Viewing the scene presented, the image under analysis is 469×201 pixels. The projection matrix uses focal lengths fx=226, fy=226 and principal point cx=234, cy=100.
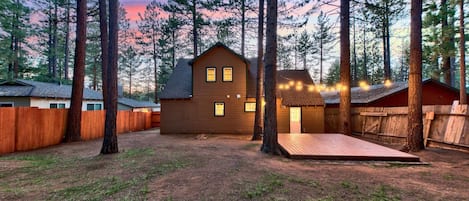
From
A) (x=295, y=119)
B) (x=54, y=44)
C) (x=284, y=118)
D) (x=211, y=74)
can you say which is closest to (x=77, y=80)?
(x=211, y=74)

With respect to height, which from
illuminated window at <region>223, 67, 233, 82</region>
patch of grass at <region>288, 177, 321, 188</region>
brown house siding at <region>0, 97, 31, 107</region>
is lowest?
patch of grass at <region>288, 177, 321, 188</region>

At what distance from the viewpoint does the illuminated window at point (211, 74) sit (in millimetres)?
13391

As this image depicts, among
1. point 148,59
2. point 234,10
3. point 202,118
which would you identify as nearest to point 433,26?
point 234,10

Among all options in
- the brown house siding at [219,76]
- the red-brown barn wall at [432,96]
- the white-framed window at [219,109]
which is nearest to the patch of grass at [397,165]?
the brown house siding at [219,76]

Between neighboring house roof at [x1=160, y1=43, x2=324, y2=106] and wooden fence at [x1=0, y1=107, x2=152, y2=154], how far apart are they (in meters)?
4.04

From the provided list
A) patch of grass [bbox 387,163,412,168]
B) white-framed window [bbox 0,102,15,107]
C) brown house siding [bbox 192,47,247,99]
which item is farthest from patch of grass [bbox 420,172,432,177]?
white-framed window [bbox 0,102,15,107]

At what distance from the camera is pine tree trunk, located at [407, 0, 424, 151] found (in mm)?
6918

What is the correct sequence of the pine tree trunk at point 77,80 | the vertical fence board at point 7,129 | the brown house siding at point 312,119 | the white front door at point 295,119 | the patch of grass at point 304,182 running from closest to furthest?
the patch of grass at point 304,182, the vertical fence board at point 7,129, the pine tree trunk at point 77,80, the brown house siding at point 312,119, the white front door at point 295,119

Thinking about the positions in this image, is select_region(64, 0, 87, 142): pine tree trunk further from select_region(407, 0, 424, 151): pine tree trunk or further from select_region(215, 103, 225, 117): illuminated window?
select_region(407, 0, 424, 151): pine tree trunk

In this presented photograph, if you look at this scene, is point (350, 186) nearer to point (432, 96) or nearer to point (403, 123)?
point (403, 123)

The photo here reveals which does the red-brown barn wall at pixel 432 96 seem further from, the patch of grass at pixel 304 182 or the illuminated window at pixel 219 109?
the patch of grass at pixel 304 182

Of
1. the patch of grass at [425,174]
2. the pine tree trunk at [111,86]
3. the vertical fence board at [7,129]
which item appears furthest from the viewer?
the pine tree trunk at [111,86]

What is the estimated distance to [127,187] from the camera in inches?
146

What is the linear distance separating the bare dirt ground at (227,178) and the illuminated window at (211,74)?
7.71m
